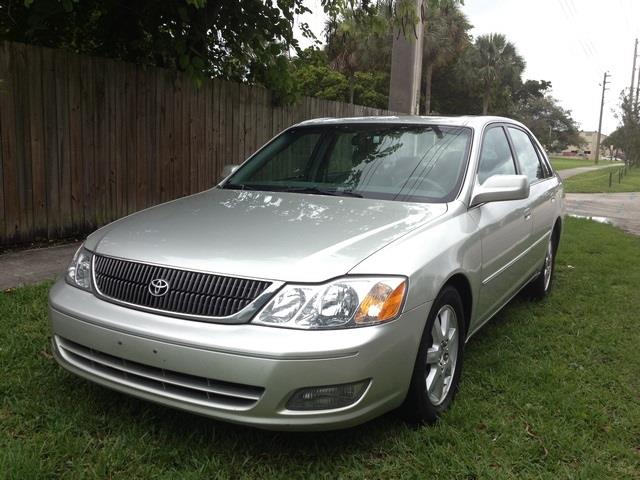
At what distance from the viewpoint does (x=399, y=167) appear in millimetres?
3756

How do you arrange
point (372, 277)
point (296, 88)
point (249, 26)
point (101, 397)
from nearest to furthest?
point (372, 277), point (101, 397), point (249, 26), point (296, 88)

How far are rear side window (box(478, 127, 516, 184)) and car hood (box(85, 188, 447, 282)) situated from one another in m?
0.72

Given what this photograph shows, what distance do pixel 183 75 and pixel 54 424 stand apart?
559 cm

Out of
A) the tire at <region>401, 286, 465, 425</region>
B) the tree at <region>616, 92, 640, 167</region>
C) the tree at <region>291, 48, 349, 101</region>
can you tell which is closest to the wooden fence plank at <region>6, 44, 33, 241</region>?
the tire at <region>401, 286, 465, 425</region>

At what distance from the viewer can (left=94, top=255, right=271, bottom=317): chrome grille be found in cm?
247

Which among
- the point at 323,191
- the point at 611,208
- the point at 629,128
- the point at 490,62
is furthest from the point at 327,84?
the point at 323,191

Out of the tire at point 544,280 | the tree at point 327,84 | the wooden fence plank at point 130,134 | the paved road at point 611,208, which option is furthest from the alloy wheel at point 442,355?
the tree at point 327,84

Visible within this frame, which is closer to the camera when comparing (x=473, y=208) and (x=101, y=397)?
(x=101, y=397)

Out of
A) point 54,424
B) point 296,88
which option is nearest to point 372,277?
point 54,424

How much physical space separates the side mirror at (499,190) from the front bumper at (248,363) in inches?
40.4

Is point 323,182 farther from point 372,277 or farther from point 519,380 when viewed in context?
point 519,380

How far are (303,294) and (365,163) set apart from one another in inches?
64.3

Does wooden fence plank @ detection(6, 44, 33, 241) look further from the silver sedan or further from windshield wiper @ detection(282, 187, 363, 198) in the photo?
windshield wiper @ detection(282, 187, 363, 198)

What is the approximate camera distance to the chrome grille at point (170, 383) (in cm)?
243
